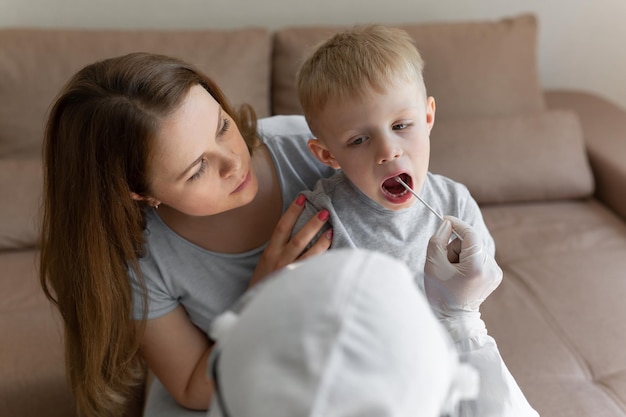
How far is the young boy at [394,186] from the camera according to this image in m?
1.06

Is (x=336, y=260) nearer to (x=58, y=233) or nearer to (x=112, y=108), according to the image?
(x=112, y=108)

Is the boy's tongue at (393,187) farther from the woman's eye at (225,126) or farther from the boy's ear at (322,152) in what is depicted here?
the woman's eye at (225,126)

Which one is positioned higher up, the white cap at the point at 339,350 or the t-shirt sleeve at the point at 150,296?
the white cap at the point at 339,350

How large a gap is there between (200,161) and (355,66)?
317mm

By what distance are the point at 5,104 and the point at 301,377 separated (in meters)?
1.79

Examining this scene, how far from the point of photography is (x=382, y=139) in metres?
1.13

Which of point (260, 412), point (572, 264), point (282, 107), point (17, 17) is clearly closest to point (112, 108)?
point (260, 412)

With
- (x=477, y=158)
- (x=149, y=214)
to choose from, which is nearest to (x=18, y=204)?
(x=149, y=214)

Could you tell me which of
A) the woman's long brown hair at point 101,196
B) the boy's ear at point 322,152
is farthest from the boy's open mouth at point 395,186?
the woman's long brown hair at point 101,196

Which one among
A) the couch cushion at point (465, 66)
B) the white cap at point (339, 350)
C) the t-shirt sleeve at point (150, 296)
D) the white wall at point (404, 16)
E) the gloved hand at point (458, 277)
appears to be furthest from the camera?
the white wall at point (404, 16)

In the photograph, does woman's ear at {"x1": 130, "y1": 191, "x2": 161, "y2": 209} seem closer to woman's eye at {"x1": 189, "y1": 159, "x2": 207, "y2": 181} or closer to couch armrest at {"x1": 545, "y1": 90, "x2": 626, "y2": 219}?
woman's eye at {"x1": 189, "y1": 159, "x2": 207, "y2": 181}

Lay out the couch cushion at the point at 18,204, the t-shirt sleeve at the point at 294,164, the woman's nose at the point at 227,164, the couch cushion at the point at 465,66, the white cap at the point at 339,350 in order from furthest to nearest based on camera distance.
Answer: the couch cushion at the point at 465,66, the couch cushion at the point at 18,204, the t-shirt sleeve at the point at 294,164, the woman's nose at the point at 227,164, the white cap at the point at 339,350

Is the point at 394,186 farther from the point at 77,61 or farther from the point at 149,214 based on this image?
the point at 77,61

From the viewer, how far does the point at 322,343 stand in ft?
1.90
